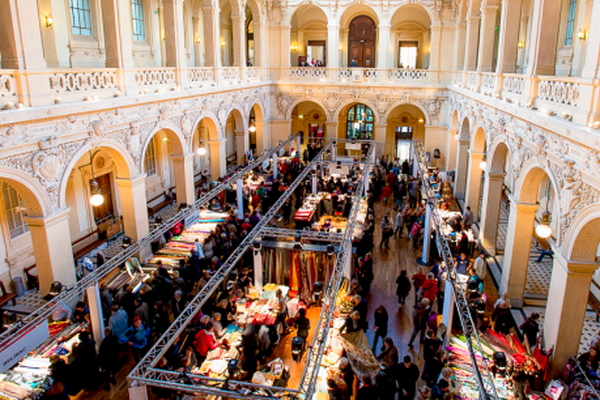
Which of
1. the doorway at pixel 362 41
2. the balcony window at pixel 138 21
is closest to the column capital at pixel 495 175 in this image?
the balcony window at pixel 138 21

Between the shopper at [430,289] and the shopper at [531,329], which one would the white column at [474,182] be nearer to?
the shopper at [430,289]

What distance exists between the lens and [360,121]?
30344 millimetres

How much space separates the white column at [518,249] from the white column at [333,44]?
15855 millimetres

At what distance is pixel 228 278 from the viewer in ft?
38.0

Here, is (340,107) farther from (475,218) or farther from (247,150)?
(475,218)

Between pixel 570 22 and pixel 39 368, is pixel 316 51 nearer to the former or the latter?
pixel 570 22

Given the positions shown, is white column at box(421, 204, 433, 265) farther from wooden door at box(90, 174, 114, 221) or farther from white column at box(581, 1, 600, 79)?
wooden door at box(90, 174, 114, 221)

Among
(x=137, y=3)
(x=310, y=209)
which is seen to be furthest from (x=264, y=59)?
(x=310, y=209)

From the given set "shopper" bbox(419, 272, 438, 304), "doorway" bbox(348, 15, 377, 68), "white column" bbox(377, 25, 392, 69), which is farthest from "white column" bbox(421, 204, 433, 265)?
"doorway" bbox(348, 15, 377, 68)

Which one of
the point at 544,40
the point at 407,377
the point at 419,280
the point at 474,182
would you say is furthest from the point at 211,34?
the point at 407,377

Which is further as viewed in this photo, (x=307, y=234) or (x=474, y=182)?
(x=474, y=182)

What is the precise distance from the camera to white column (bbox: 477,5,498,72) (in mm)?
15359

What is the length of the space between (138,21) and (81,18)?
135 inches

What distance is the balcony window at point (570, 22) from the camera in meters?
14.3
